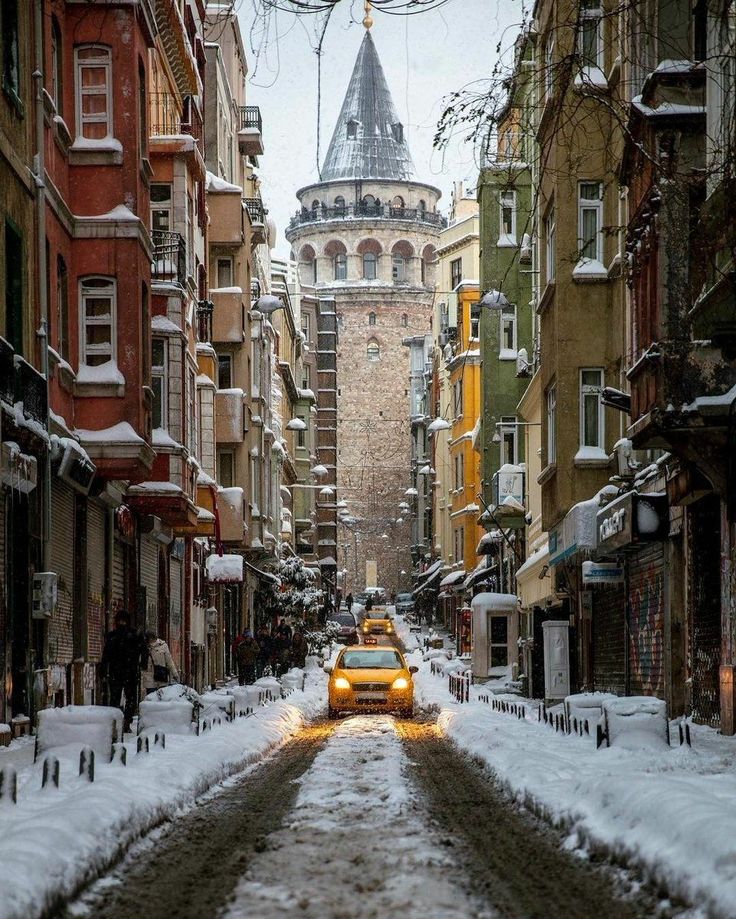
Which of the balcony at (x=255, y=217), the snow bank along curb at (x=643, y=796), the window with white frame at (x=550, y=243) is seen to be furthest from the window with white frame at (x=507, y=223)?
the snow bank along curb at (x=643, y=796)

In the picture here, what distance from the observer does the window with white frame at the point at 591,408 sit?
32.4m

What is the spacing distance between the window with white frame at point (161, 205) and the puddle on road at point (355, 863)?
21422 mm

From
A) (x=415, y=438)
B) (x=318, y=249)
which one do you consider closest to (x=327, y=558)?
(x=415, y=438)

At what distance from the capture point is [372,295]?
156 meters

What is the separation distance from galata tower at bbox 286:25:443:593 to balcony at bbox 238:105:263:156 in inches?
3507

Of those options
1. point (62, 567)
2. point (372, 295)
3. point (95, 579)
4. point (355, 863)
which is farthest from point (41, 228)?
point (372, 295)

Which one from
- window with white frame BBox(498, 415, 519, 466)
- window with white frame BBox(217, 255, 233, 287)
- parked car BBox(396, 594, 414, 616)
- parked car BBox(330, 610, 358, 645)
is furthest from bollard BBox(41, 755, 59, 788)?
parked car BBox(396, 594, 414, 616)

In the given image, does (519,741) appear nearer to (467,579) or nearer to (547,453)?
(547,453)

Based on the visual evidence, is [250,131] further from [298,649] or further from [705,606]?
[705,606]

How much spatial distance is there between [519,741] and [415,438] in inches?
4867

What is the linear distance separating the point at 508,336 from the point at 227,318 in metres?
11.6

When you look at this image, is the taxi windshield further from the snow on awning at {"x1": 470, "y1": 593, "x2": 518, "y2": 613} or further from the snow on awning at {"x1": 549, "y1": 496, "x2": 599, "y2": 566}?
the snow on awning at {"x1": 470, "y1": 593, "x2": 518, "y2": 613}

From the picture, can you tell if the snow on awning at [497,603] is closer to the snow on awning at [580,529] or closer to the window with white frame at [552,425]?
the window with white frame at [552,425]

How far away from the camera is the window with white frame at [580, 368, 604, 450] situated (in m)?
32.4
